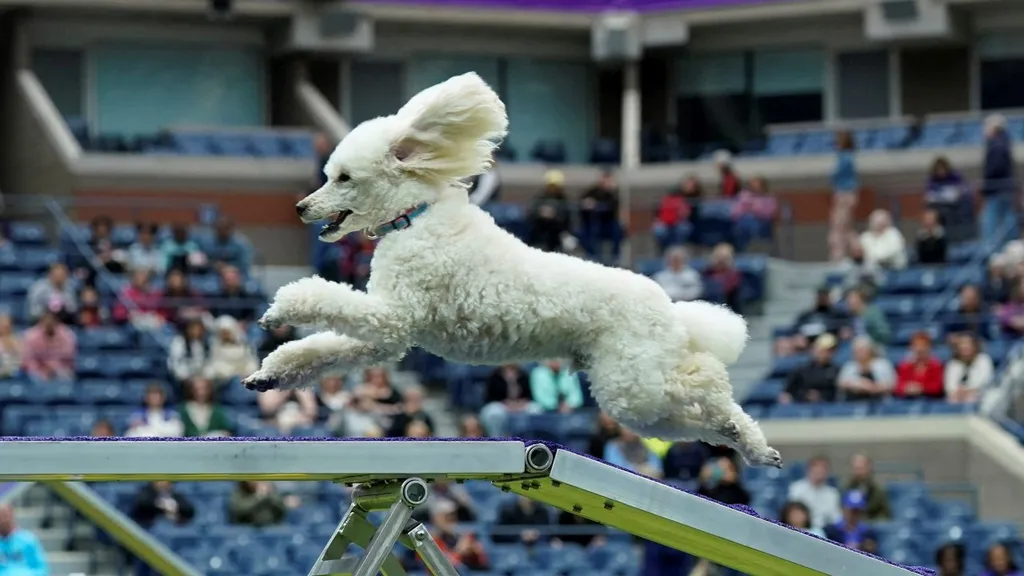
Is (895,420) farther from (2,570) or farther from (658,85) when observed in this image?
(658,85)

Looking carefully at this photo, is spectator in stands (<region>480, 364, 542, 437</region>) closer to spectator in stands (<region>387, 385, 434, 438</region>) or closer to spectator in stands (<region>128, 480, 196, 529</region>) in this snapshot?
spectator in stands (<region>387, 385, 434, 438</region>)

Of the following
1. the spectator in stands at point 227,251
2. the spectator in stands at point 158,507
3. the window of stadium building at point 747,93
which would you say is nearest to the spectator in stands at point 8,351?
the spectator in stands at point 158,507

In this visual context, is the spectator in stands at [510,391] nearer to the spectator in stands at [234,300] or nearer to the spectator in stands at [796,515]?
the spectator in stands at [234,300]

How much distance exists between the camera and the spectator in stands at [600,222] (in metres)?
16.3

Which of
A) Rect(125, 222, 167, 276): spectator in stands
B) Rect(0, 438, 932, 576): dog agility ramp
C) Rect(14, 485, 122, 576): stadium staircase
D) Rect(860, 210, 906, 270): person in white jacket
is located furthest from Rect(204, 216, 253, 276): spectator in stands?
Rect(0, 438, 932, 576): dog agility ramp

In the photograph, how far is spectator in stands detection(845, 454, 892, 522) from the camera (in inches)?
483

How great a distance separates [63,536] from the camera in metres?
11.1

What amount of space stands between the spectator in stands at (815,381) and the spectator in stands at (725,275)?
1186mm

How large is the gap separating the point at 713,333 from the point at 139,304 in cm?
904

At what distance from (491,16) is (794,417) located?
28.4 ft

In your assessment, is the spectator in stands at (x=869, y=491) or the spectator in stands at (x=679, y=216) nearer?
the spectator in stands at (x=869, y=491)

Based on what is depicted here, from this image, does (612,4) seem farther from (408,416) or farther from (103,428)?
(103,428)

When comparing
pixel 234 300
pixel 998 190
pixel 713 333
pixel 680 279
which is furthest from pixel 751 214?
pixel 713 333

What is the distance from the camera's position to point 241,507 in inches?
455
